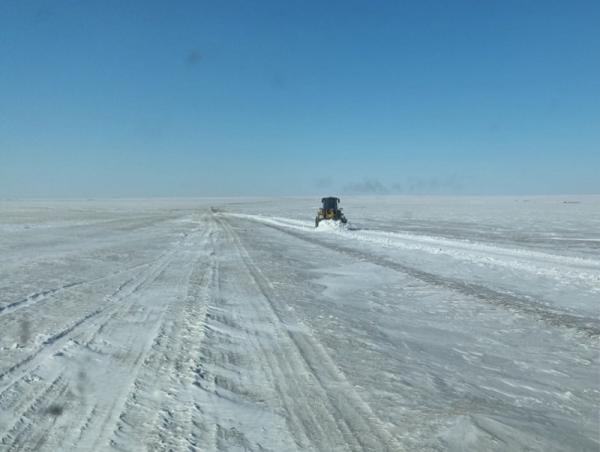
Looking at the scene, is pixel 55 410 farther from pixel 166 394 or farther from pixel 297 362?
pixel 297 362

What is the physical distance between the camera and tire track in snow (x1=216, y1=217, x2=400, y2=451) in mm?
3445

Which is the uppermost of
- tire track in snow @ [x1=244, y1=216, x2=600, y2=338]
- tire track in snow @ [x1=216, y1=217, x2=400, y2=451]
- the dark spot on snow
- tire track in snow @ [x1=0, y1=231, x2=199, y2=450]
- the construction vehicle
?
the construction vehicle

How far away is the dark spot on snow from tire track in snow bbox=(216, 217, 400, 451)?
172cm

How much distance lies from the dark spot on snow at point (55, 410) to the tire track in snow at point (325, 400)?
172 cm

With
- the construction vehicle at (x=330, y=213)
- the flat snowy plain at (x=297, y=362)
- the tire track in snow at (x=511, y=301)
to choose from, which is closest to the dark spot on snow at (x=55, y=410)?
the flat snowy plain at (x=297, y=362)

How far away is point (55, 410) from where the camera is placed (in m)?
3.81

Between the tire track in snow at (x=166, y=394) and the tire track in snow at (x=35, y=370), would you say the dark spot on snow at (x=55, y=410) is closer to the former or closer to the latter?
the tire track in snow at (x=35, y=370)

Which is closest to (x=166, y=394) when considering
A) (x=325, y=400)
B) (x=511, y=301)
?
(x=325, y=400)

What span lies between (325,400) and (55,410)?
6.88ft

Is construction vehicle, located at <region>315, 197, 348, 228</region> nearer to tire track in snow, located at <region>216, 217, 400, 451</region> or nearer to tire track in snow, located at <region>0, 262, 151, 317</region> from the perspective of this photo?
tire track in snow, located at <region>0, 262, 151, 317</region>

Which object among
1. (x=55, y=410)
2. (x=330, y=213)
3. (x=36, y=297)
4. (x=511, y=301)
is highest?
(x=330, y=213)

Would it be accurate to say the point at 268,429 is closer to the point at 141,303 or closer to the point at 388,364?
the point at 388,364

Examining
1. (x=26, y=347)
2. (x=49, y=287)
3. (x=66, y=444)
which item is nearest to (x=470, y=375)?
(x=66, y=444)

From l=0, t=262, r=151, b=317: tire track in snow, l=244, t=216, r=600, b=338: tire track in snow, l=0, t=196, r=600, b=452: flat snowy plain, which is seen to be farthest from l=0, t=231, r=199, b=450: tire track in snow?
l=244, t=216, r=600, b=338: tire track in snow
